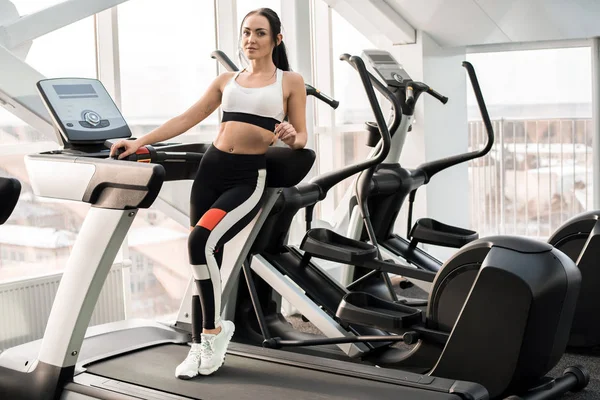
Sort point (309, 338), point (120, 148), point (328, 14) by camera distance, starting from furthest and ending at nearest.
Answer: point (328, 14) → point (309, 338) → point (120, 148)

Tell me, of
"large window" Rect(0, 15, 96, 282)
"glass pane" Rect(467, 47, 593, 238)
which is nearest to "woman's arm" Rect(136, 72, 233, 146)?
"large window" Rect(0, 15, 96, 282)

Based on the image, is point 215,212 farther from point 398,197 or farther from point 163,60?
point 163,60

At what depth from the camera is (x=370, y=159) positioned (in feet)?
12.3

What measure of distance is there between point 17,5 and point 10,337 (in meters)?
1.66

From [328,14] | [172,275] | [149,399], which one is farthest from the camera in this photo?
[328,14]

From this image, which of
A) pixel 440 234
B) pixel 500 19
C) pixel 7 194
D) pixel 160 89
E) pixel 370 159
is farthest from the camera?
pixel 500 19

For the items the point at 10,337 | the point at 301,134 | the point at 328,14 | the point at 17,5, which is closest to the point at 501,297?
the point at 301,134

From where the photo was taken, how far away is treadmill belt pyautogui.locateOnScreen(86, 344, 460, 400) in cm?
267

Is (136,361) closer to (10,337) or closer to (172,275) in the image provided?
(10,337)

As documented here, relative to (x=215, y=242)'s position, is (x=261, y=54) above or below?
above

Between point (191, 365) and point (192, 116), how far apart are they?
94 cm

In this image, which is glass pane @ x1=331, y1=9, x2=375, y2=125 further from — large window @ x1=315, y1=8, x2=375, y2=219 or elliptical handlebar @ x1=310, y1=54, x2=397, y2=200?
elliptical handlebar @ x1=310, y1=54, x2=397, y2=200

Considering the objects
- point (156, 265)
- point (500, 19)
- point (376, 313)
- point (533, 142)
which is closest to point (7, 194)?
point (376, 313)

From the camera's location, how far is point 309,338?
3598 millimetres
